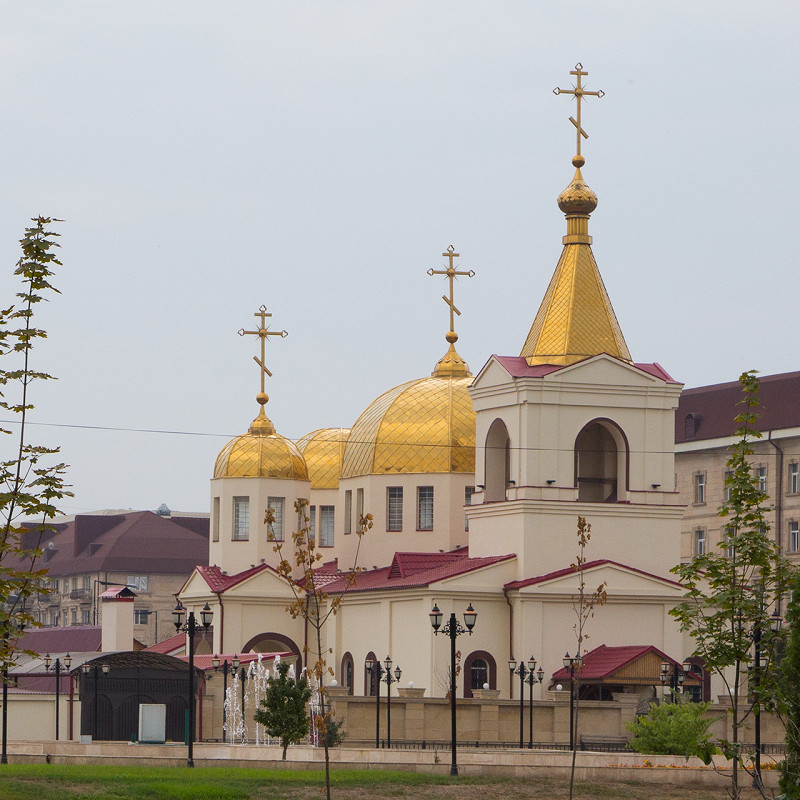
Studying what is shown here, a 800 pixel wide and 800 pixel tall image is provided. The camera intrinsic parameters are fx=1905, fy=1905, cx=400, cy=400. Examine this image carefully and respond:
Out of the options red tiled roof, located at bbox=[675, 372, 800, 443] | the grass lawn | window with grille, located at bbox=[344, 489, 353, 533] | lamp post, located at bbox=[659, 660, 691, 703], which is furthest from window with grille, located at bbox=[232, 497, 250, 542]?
the grass lawn

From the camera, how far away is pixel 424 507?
199ft

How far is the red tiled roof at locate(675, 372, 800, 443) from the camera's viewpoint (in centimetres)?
8281

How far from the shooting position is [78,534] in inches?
4742

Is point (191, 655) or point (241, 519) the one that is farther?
point (241, 519)

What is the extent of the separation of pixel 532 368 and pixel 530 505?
13.2ft

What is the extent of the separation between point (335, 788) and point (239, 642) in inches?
1212

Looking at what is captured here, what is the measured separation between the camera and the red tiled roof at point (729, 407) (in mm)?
82812

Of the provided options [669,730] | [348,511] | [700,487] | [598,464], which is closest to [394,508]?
[348,511]

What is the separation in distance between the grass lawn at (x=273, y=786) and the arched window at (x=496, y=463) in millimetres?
21767

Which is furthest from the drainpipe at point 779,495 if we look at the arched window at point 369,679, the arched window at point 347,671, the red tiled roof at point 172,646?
the arched window at point 369,679

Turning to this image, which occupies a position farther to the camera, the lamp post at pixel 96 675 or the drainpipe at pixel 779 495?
the drainpipe at pixel 779 495

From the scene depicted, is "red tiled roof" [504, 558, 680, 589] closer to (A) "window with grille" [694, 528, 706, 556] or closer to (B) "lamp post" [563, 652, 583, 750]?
A: (B) "lamp post" [563, 652, 583, 750]

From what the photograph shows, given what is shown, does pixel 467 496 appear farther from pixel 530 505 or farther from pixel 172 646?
pixel 172 646

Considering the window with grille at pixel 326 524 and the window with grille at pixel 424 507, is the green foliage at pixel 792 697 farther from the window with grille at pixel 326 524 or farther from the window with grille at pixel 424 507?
the window with grille at pixel 326 524
